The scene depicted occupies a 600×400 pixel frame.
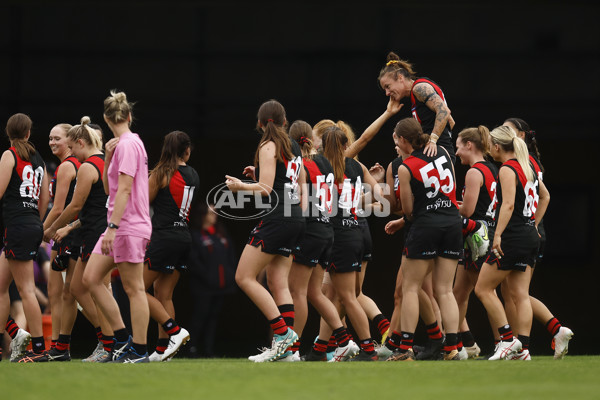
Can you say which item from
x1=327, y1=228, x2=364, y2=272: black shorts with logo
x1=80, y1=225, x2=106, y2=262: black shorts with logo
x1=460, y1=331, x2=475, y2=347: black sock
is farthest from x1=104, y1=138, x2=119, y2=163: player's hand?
x1=460, y1=331, x2=475, y2=347: black sock

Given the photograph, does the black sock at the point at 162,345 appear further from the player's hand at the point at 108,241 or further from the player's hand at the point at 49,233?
the player's hand at the point at 108,241

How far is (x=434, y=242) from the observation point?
26.7 ft

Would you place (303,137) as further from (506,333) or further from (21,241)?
(21,241)

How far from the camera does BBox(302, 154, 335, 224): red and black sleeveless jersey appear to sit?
8477 mm

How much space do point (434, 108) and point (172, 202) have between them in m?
2.58

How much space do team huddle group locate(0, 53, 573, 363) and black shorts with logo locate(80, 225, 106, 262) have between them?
2 centimetres

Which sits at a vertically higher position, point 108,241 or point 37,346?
point 108,241

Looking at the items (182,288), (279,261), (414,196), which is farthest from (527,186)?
(182,288)

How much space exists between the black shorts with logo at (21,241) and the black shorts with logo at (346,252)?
8.86 feet

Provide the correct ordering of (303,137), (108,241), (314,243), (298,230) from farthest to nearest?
(303,137) < (314,243) < (298,230) < (108,241)

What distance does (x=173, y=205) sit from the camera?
852 cm

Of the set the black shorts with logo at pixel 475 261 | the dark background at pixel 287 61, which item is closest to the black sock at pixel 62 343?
the black shorts with logo at pixel 475 261

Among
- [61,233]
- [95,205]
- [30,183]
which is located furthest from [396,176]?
[30,183]

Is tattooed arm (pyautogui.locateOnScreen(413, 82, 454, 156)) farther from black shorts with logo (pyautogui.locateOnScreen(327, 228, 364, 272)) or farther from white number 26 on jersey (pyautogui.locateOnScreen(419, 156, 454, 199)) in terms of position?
black shorts with logo (pyautogui.locateOnScreen(327, 228, 364, 272))
